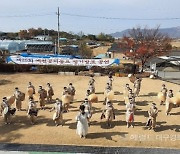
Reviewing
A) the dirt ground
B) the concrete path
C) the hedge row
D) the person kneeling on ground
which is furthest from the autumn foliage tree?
the concrete path

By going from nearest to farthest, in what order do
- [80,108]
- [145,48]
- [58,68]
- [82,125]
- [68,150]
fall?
[68,150] → [82,125] → [80,108] → [58,68] → [145,48]

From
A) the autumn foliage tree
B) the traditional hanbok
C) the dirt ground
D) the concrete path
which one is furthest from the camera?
the autumn foliage tree

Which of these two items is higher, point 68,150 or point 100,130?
point 68,150

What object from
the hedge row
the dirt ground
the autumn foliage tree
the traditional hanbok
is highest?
the autumn foliage tree

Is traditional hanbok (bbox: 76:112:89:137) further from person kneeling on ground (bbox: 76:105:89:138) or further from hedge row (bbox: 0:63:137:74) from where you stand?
hedge row (bbox: 0:63:137:74)

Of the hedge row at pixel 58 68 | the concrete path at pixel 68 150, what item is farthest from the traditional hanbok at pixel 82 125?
the hedge row at pixel 58 68

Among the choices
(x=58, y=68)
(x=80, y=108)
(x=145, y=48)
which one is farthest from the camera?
(x=145, y=48)

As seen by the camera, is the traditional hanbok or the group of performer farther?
the group of performer

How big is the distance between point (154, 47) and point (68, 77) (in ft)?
37.9

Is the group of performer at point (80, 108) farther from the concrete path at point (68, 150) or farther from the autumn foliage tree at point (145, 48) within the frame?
the autumn foliage tree at point (145, 48)

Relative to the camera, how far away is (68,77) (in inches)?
Result: 960

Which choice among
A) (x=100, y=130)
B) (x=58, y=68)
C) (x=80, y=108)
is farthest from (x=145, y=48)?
(x=80, y=108)

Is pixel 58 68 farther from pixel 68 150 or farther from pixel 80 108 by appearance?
pixel 68 150

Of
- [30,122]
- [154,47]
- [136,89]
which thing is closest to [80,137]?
[30,122]
